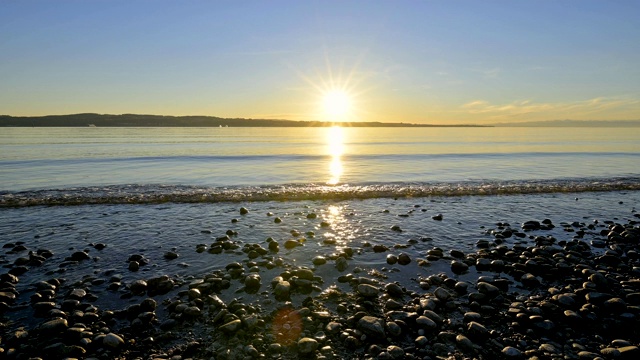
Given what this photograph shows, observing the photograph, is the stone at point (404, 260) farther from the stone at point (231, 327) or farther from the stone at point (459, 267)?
the stone at point (231, 327)

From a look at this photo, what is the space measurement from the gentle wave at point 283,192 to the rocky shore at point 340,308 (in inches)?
410

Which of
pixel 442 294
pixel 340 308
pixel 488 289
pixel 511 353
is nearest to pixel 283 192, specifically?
pixel 340 308

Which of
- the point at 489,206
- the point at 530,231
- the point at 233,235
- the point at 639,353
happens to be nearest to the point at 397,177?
the point at 489,206

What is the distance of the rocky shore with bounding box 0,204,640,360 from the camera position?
650cm

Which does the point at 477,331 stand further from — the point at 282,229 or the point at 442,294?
the point at 282,229

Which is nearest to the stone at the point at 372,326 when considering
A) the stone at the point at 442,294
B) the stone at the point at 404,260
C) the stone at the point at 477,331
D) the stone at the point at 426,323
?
the stone at the point at 426,323

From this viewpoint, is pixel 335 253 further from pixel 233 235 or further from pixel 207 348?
pixel 207 348

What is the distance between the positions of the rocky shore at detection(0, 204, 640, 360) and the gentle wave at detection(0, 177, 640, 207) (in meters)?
10.4

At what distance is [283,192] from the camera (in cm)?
2419

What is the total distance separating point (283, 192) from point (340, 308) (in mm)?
16569

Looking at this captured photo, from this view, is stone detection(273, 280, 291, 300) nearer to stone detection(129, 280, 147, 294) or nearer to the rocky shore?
the rocky shore

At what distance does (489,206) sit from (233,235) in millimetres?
13945

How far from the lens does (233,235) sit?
46.2 feet

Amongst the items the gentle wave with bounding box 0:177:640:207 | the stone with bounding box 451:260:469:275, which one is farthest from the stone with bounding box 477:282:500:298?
the gentle wave with bounding box 0:177:640:207
